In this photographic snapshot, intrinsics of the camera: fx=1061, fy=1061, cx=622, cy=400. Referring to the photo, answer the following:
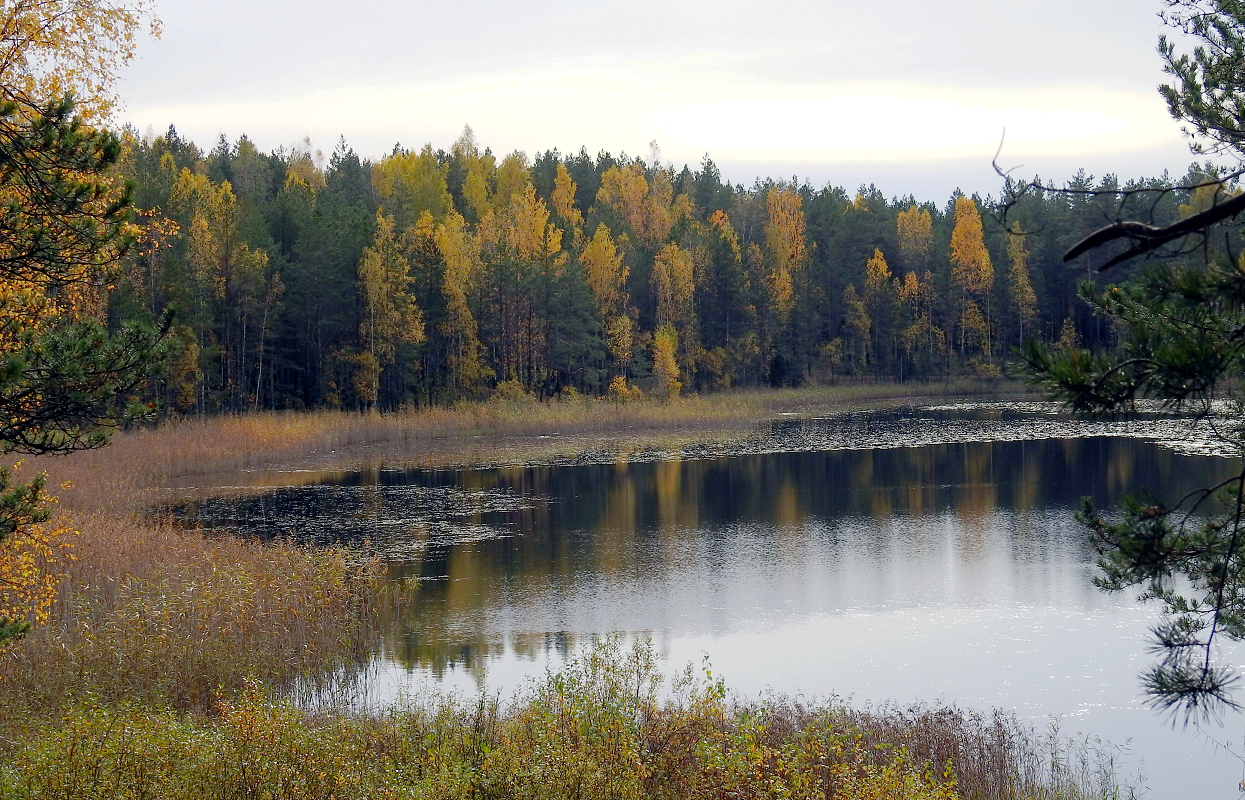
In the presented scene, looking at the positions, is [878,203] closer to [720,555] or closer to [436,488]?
[436,488]

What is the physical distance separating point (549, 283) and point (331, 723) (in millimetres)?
42467

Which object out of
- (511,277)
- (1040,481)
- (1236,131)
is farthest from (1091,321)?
(1236,131)

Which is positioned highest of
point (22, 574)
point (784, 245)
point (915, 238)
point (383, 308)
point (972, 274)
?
point (915, 238)

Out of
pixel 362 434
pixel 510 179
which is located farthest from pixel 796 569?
pixel 510 179

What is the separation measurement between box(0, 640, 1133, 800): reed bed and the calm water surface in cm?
176

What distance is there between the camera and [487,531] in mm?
21078

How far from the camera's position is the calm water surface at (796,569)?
1170cm

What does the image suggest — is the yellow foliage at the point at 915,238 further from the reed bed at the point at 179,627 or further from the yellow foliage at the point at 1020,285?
the reed bed at the point at 179,627

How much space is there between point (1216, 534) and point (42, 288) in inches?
339

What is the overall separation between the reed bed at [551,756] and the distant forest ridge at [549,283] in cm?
2730

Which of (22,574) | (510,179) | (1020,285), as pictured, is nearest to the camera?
(22,574)

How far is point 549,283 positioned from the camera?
5038 centimetres

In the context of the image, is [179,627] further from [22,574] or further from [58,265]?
[58,265]

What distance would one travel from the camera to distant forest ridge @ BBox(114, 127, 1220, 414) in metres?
43.5
